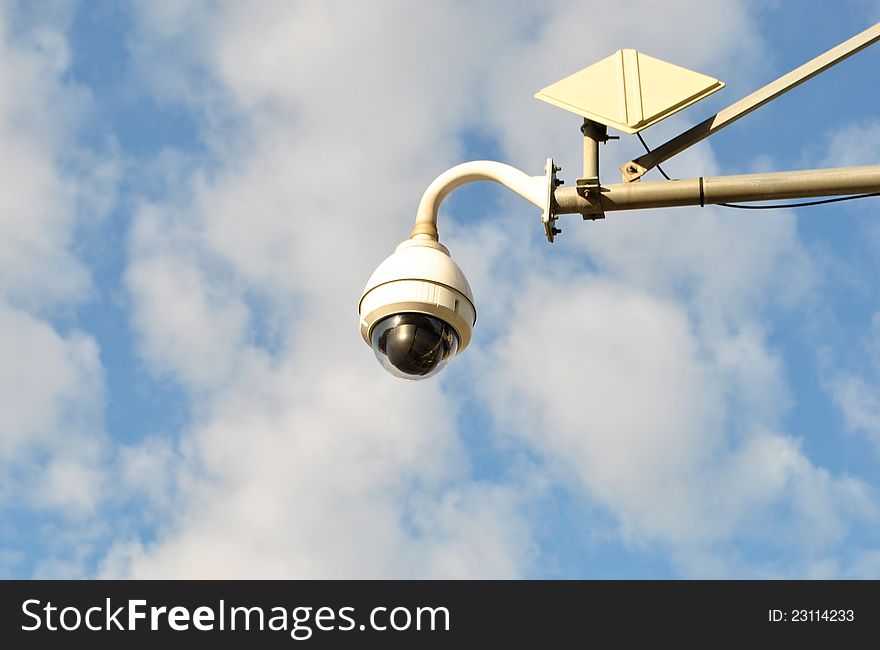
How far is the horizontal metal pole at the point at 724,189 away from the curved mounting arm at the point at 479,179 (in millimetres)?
148

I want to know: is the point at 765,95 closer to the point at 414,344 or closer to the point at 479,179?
the point at 479,179

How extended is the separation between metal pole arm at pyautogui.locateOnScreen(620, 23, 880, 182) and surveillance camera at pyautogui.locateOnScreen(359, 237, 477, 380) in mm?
1229

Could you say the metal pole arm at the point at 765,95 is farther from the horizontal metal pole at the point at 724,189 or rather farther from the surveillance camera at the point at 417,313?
the surveillance camera at the point at 417,313

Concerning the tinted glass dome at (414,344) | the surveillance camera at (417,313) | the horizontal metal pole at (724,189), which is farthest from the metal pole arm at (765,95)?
the tinted glass dome at (414,344)

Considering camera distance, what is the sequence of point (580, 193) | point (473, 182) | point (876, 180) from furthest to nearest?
point (473, 182) → point (580, 193) → point (876, 180)

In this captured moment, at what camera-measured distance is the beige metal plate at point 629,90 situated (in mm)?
5480

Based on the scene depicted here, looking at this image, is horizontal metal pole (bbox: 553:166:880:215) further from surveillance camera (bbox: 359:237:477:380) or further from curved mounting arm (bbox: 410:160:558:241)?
surveillance camera (bbox: 359:237:477:380)

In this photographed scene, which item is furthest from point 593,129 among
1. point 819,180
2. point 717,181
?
point 819,180

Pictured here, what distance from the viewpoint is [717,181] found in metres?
5.07

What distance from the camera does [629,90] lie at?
18.3ft

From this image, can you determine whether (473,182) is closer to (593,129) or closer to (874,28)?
(593,129)

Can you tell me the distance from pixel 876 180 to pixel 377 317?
2574 mm

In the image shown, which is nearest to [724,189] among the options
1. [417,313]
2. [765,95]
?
[765,95]

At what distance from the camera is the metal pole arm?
216 inches
